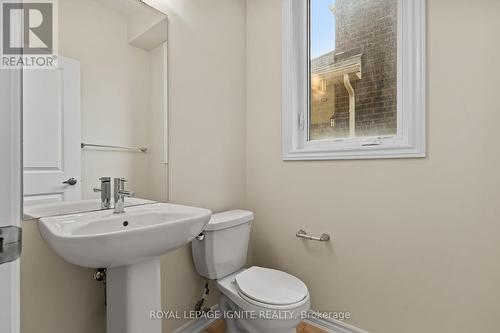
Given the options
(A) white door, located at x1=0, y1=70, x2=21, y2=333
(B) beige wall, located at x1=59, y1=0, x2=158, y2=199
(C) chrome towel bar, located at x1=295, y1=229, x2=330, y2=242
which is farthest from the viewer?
(C) chrome towel bar, located at x1=295, y1=229, x2=330, y2=242

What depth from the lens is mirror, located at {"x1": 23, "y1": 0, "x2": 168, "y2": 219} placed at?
958 millimetres

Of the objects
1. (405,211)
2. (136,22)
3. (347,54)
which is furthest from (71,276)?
(347,54)

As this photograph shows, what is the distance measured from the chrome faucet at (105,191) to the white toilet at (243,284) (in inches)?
20.0

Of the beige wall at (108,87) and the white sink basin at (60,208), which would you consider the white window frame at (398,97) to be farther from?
the white sink basin at (60,208)

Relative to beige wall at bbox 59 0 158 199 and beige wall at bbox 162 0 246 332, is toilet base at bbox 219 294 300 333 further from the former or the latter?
beige wall at bbox 59 0 158 199

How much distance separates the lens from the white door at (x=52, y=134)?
93cm

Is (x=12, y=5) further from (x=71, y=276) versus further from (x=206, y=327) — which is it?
(x=206, y=327)

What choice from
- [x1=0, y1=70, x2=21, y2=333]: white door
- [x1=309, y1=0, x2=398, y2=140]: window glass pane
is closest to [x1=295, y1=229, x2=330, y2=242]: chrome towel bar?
[x1=309, y1=0, x2=398, y2=140]: window glass pane

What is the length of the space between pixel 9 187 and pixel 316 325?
1.72m

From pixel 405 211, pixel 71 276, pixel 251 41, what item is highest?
pixel 251 41

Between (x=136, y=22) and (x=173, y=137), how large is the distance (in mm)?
594

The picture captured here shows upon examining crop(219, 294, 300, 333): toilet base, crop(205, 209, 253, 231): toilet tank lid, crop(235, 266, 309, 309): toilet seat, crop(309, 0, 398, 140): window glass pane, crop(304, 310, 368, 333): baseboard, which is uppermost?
crop(309, 0, 398, 140): window glass pane

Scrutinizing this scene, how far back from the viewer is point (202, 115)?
1552 mm

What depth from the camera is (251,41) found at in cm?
183
